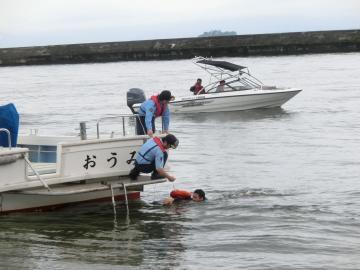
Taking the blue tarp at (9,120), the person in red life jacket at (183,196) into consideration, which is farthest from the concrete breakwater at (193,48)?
the blue tarp at (9,120)

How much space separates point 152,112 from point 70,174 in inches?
87.8

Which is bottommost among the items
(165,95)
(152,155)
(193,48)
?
(152,155)

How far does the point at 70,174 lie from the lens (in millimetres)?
12602

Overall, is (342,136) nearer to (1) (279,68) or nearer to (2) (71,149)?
(2) (71,149)

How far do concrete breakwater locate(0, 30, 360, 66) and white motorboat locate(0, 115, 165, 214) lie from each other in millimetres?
59424

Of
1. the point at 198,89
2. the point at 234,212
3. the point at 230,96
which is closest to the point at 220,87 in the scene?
the point at 230,96

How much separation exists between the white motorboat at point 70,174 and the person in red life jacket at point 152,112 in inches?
21.8

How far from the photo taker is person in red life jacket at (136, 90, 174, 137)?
13945 mm

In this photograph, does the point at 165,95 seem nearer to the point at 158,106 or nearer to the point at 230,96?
the point at 158,106

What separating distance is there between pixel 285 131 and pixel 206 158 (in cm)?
608

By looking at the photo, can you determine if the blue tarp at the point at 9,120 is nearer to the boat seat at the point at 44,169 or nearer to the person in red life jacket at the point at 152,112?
the boat seat at the point at 44,169

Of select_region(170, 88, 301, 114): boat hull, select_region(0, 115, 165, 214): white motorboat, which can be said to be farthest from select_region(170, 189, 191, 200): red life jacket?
select_region(170, 88, 301, 114): boat hull

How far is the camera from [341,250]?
1146 cm

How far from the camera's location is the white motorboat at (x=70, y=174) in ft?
39.7
